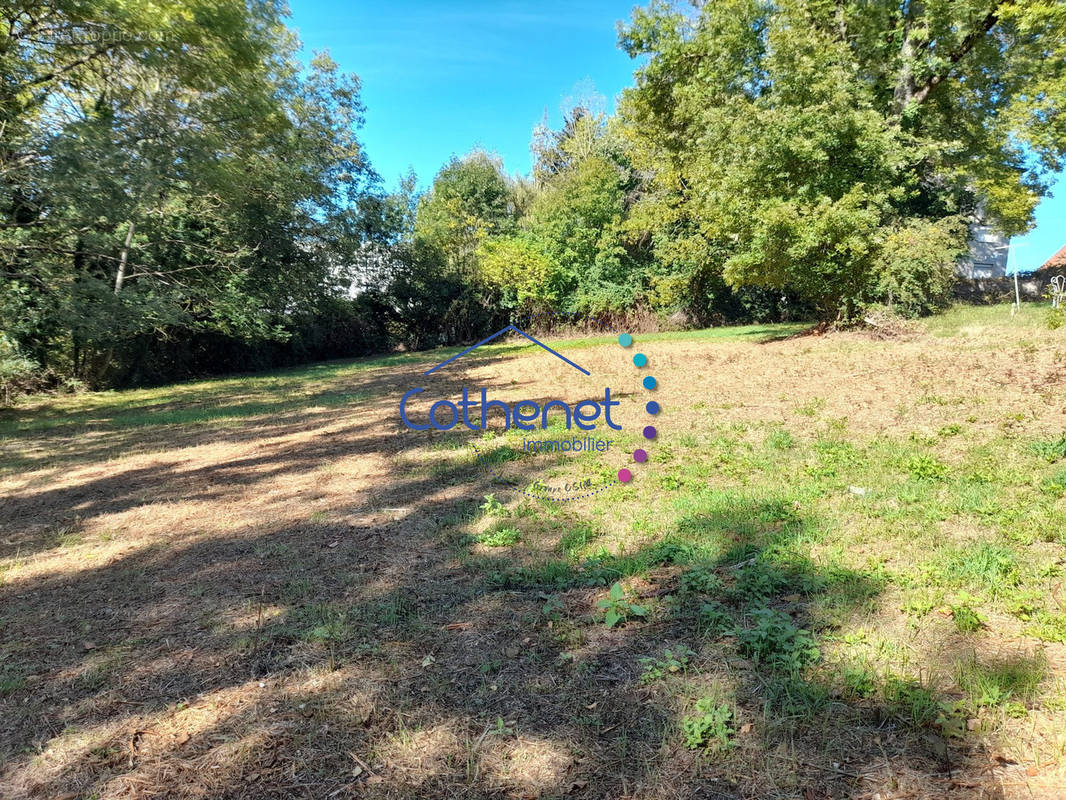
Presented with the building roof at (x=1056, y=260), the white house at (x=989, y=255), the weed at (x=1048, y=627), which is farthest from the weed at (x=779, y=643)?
the white house at (x=989, y=255)

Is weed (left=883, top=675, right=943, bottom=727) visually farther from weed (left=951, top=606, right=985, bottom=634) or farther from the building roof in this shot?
the building roof

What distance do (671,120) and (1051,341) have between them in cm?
1474

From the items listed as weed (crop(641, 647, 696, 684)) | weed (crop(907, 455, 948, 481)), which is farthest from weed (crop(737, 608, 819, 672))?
weed (crop(907, 455, 948, 481))

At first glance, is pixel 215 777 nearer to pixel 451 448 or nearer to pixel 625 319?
pixel 451 448

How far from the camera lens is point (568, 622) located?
9.04 feet

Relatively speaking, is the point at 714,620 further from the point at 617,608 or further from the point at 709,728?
the point at 709,728

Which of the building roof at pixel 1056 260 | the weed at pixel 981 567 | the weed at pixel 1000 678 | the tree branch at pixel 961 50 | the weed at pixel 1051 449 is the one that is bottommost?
the weed at pixel 1000 678

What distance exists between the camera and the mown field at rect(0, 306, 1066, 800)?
75.1 inches

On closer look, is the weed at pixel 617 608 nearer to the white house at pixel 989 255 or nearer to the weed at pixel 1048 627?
the weed at pixel 1048 627

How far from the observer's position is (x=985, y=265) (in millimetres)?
30688

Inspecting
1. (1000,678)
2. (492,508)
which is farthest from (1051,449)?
(492,508)

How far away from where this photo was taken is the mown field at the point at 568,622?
1.91m

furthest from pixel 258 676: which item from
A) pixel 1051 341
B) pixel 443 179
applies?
pixel 443 179

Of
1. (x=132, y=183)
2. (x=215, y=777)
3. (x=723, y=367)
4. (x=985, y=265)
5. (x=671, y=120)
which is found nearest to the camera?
(x=215, y=777)
